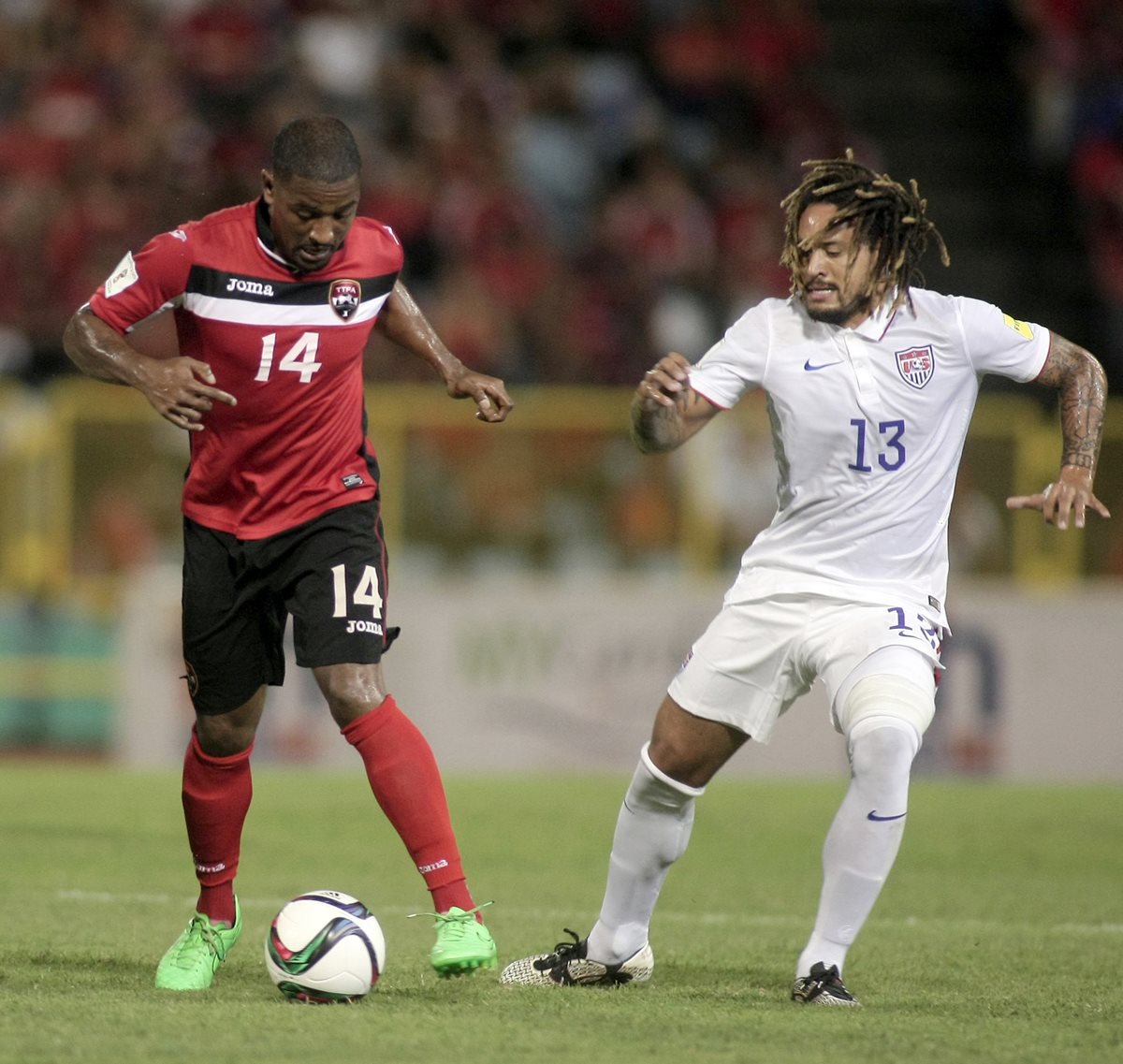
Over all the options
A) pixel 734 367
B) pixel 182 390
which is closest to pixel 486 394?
pixel 734 367

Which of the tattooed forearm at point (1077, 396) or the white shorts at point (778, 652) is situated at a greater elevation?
the tattooed forearm at point (1077, 396)

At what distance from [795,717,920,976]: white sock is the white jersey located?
449 millimetres

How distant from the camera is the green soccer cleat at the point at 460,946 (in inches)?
205

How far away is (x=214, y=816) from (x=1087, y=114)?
13018 mm

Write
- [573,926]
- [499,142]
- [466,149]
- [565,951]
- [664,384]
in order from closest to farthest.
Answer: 1. [664,384]
2. [565,951]
3. [573,926]
4. [466,149]
5. [499,142]

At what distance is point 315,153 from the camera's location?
526cm

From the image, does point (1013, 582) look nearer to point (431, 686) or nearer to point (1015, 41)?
point (431, 686)

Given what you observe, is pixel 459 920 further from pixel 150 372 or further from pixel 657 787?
pixel 150 372

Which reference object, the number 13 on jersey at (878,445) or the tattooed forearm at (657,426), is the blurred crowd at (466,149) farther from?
the number 13 on jersey at (878,445)

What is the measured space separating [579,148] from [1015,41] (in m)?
5.17

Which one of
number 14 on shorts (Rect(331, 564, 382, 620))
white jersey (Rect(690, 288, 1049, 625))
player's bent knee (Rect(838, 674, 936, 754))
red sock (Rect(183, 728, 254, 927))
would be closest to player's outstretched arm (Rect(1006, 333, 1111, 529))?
white jersey (Rect(690, 288, 1049, 625))

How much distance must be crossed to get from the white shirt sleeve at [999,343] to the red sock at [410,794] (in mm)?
1853

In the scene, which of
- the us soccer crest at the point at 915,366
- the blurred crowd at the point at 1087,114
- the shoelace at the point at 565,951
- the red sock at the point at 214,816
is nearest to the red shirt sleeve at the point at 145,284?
the red sock at the point at 214,816

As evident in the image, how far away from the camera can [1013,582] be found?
12922 millimetres
